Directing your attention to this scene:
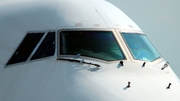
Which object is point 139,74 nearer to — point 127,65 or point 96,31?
point 127,65

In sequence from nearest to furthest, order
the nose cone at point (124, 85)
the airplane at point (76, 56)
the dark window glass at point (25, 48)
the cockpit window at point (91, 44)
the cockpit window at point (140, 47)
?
the nose cone at point (124, 85) < the airplane at point (76, 56) < the cockpit window at point (91, 44) < the dark window glass at point (25, 48) < the cockpit window at point (140, 47)

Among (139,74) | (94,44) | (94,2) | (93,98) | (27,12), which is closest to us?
(93,98)

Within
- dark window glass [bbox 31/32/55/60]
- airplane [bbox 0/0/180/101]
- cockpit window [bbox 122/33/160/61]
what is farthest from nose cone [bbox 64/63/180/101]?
dark window glass [bbox 31/32/55/60]

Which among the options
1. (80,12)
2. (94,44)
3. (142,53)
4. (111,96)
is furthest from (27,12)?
(111,96)

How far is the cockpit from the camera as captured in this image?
11.9 metres

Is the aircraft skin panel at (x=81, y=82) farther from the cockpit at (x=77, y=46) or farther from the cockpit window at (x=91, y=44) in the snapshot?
the cockpit window at (x=91, y=44)

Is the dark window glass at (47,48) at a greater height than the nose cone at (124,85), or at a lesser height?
greater

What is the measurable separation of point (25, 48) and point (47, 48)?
81 centimetres

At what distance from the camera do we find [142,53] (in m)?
12.9

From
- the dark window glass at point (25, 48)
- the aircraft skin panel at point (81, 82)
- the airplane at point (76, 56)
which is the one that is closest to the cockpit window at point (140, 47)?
the airplane at point (76, 56)

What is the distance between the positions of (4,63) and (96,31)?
2.86 m

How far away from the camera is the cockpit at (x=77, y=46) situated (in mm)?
11914

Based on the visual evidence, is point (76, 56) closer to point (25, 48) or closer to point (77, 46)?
point (77, 46)

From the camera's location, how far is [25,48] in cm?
1248
